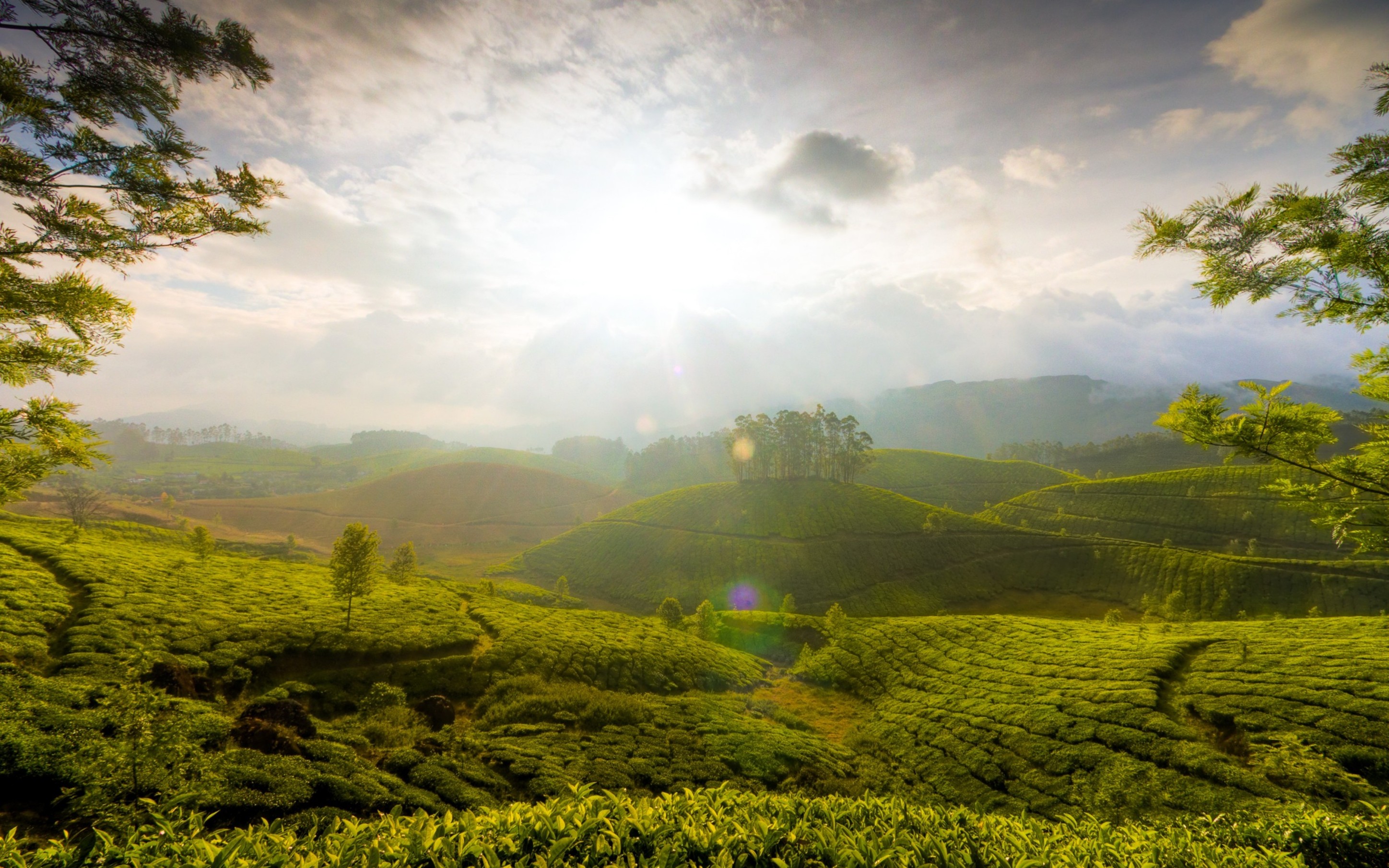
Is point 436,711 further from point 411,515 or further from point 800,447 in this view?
point 411,515

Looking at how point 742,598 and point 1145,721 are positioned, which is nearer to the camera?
point 1145,721

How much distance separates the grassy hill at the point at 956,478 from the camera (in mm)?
148000

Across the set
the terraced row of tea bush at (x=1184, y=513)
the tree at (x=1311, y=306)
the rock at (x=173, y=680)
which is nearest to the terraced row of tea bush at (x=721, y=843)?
the tree at (x=1311, y=306)

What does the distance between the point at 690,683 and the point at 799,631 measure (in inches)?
974

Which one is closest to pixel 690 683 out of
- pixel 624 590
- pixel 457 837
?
pixel 457 837

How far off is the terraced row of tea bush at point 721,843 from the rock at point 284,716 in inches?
450

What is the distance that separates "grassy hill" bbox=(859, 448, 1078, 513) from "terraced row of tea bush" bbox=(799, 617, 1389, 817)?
372ft

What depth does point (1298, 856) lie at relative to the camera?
762cm

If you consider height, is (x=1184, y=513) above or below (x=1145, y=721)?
below

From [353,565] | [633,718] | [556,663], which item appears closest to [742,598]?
[556,663]

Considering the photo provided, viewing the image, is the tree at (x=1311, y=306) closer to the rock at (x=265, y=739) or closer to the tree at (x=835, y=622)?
the rock at (x=265, y=739)

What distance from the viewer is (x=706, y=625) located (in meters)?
54.8

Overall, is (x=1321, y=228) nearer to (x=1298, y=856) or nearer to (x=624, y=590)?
(x=1298, y=856)

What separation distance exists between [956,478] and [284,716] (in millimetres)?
180250
